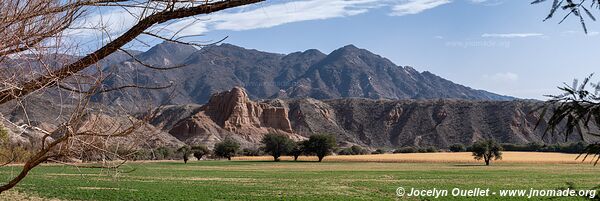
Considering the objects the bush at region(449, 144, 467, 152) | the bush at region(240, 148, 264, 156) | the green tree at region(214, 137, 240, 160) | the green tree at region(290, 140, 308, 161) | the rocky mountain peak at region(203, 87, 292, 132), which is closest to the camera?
the green tree at region(290, 140, 308, 161)

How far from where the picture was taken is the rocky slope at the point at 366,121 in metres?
132

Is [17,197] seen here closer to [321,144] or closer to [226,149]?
[321,144]

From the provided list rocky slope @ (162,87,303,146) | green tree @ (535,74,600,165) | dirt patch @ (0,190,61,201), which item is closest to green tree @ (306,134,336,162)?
rocky slope @ (162,87,303,146)

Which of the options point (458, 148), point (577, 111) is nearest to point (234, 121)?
point (458, 148)

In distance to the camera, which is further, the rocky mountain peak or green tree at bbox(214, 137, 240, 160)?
the rocky mountain peak

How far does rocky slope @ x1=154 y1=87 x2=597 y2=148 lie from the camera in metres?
132

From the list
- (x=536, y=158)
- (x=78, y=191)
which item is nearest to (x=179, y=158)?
(x=536, y=158)

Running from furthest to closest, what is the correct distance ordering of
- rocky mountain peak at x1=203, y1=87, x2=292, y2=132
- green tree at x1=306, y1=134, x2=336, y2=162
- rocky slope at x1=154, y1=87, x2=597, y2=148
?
rocky mountain peak at x1=203, y1=87, x2=292, y2=132
rocky slope at x1=154, y1=87, x2=597, y2=148
green tree at x1=306, y1=134, x2=336, y2=162

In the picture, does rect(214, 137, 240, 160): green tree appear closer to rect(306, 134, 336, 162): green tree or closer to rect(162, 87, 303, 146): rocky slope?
rect(306, 134, 336, 162): green tree

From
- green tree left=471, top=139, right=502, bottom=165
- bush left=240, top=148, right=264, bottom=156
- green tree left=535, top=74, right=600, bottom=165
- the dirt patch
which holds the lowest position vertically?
bush left=240, top=148, right=264, bottom=156

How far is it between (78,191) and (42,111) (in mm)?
27739

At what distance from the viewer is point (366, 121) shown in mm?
148250

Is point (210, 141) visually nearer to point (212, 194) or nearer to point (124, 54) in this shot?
point (212, 194)

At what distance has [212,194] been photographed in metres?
31.0
